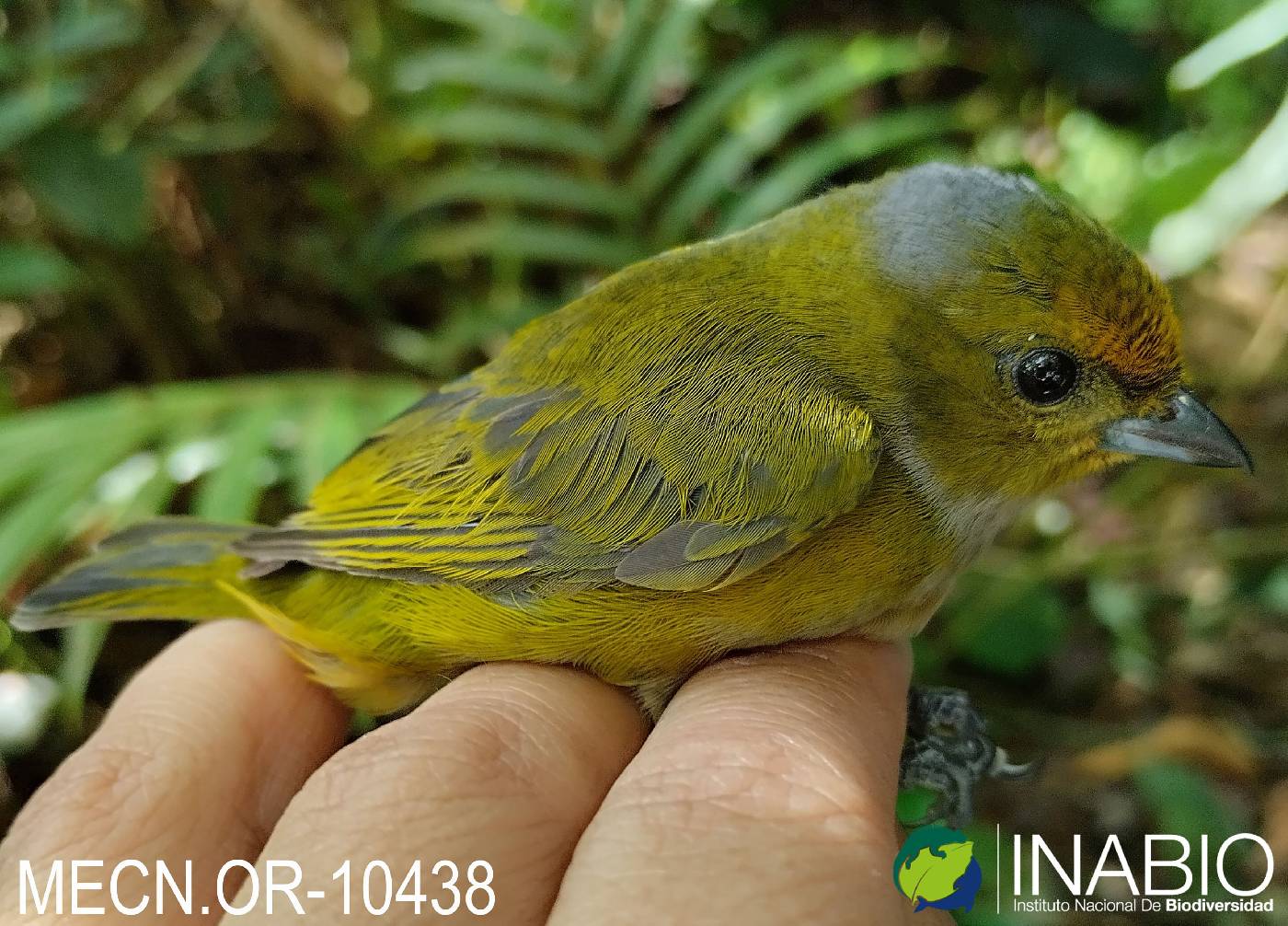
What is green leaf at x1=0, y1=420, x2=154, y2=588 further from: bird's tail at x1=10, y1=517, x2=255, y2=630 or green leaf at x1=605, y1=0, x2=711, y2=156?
green leaf at x1=605, y1=0, x2=711, y2=156

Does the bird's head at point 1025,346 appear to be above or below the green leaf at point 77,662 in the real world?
above

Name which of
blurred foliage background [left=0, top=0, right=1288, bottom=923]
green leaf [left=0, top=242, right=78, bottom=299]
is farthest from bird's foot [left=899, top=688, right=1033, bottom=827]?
green leaf [left=0, top=242, right=78, bottom=299]

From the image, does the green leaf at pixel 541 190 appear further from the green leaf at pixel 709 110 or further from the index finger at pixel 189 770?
the index finger at pixel 189 770

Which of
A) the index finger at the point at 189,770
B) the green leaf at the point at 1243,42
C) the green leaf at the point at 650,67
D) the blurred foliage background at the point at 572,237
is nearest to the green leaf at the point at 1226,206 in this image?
the blurred foliage background at the point at 572,237

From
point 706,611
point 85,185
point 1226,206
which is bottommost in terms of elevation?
point 706,611

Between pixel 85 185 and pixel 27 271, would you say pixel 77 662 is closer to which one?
pixel 27 271

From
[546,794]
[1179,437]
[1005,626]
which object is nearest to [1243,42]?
[1179,437]

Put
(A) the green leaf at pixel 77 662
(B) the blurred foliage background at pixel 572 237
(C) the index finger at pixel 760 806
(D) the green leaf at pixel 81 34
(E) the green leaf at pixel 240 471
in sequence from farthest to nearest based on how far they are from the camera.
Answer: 1. (D) the green leaf at pixel 81 34
2. (B) the blurred foliage background at pixel 572 237
3. (E) the green leaf at pixel 240 471
4. (A) the green leaf at pixel 77 662
5. (C) the index finger at pixel 760 806

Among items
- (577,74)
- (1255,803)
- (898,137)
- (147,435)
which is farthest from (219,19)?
(1255,803)
